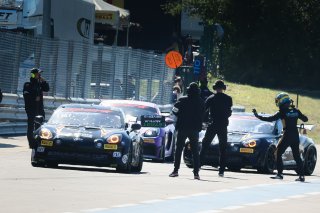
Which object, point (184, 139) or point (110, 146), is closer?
point (110, 146)

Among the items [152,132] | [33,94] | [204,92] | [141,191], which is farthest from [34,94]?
[141,191]

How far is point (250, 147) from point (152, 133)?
2456 millimetres

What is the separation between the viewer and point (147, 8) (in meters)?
71.4

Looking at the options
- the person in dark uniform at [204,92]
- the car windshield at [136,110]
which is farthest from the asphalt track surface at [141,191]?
the person in dark uniform at [204,92]

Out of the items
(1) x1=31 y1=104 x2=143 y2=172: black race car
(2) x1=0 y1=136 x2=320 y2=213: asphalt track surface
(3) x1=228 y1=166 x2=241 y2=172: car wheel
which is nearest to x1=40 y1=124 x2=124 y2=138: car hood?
(1) x1=31 y1=104 x2=143 y2=172: black race car

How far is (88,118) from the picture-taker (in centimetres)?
2347

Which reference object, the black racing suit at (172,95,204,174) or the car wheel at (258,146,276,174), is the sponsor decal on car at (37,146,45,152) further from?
the car wheel at (258,146,276,174)

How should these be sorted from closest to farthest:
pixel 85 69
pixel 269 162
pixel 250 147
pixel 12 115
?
pixel 250 147 < pixel 269 162 < pixel 12 115 < pixel 85 69

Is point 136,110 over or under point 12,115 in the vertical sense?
over

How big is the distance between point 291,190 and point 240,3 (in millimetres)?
44875

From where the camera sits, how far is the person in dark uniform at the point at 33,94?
2825cm

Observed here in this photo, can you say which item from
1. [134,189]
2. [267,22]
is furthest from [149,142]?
[267,22]

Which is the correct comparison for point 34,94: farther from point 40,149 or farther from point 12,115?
point 40,149

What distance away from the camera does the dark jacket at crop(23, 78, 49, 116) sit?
28266mm
